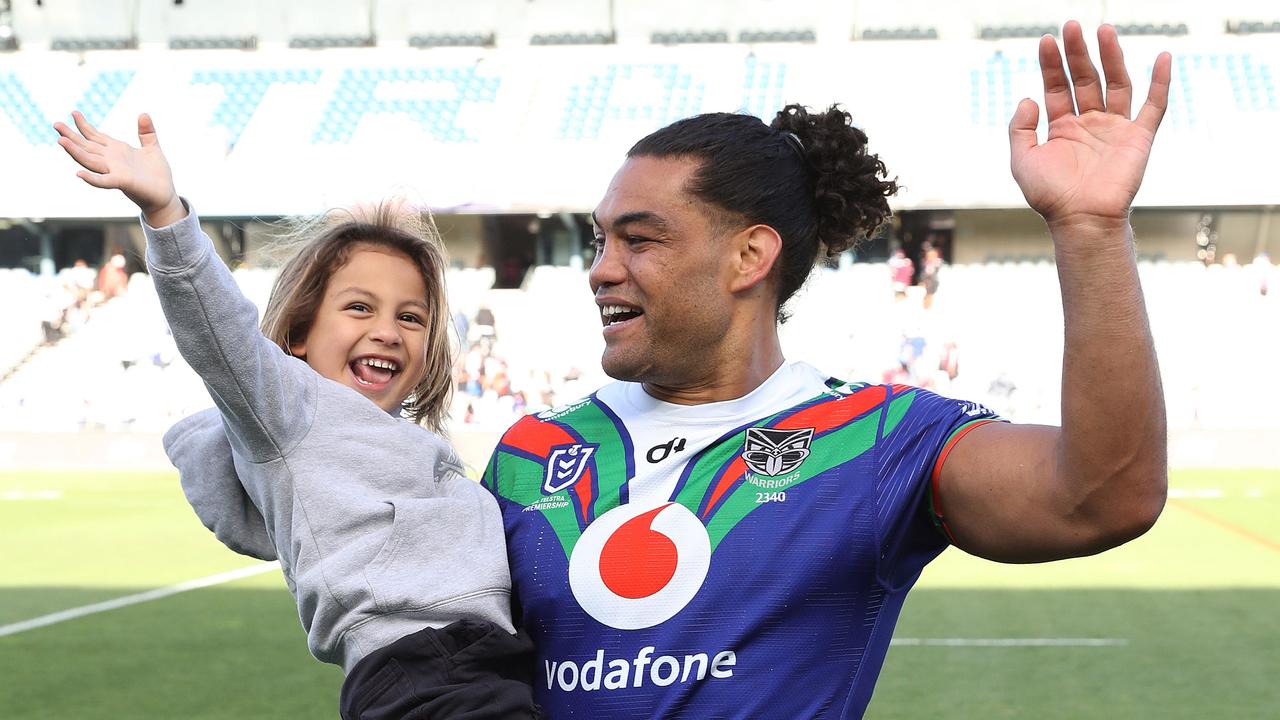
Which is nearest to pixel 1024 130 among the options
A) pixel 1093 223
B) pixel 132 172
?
pixel 1093 223

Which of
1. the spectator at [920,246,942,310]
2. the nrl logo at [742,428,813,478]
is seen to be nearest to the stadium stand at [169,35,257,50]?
the spectator at [920,246,942,310]

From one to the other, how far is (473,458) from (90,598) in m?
7.20

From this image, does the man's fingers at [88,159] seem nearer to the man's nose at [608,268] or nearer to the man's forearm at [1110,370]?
the man's nose at [608,268]

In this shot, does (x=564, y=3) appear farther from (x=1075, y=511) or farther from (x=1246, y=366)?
(x=1075, y=511)

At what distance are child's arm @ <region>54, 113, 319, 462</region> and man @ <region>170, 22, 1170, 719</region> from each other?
32cm

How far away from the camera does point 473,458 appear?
15.2m

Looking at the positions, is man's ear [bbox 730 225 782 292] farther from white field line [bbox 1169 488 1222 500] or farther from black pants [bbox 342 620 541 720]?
white field line [bbox 1169 488 1222 500]

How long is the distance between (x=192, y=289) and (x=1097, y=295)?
116cm

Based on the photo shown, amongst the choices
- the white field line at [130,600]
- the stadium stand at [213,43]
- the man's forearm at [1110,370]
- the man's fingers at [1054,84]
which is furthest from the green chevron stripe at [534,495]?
the stadium stand at [213,43]

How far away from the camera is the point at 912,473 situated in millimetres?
1955

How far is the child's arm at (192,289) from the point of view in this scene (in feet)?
6.21

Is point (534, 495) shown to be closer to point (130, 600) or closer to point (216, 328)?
point (216, 328)

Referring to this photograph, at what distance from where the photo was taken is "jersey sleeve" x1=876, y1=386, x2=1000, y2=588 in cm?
195

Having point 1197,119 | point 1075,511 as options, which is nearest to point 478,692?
point 1075,511
